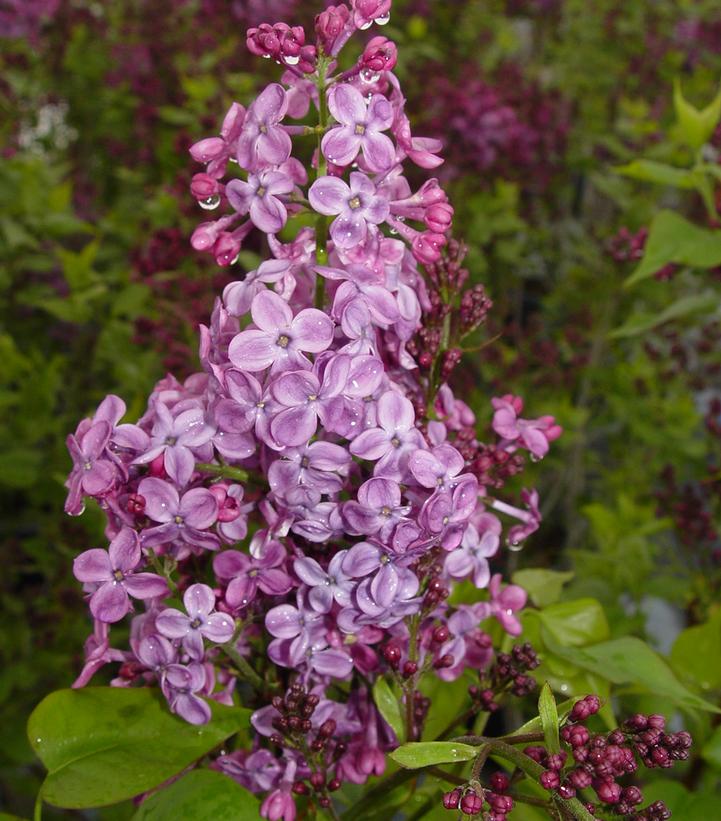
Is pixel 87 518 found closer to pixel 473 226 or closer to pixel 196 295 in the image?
pixel 196 295

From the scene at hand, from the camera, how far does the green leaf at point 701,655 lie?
877mm

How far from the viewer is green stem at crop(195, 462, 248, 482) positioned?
58cm

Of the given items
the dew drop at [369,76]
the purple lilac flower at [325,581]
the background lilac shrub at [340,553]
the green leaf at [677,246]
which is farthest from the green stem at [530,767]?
the green leaf at [677,246]

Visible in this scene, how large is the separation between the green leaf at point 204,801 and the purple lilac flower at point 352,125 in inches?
16.4

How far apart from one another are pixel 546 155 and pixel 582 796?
6.61 ft

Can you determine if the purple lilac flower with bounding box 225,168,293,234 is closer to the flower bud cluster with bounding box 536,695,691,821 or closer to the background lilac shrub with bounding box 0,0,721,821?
the background lilac shrub with bounding box 0,0,721,821

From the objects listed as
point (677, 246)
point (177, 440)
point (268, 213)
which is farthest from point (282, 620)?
point (677, 246)

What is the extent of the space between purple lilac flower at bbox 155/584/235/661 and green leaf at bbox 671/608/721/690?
1.70ft

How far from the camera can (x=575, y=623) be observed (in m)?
0.81

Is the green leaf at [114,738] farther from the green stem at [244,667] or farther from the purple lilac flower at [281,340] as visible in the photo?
the purple lilac flower at [281,340]

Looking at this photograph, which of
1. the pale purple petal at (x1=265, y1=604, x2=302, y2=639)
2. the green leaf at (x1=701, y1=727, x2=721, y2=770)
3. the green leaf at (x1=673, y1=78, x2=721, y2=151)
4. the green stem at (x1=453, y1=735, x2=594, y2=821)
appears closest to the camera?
the green stem at (x1=453, y1=735, x2=594, y2=821)

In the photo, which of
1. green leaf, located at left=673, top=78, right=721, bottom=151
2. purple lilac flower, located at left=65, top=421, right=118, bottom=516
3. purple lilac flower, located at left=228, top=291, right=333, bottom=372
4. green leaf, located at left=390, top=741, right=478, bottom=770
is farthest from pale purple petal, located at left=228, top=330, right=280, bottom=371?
green leaf, located at left=673, top=78, right=721, bottom=151

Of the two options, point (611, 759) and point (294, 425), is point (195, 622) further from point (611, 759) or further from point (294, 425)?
point (611, 759)

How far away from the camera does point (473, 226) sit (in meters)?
2.14
